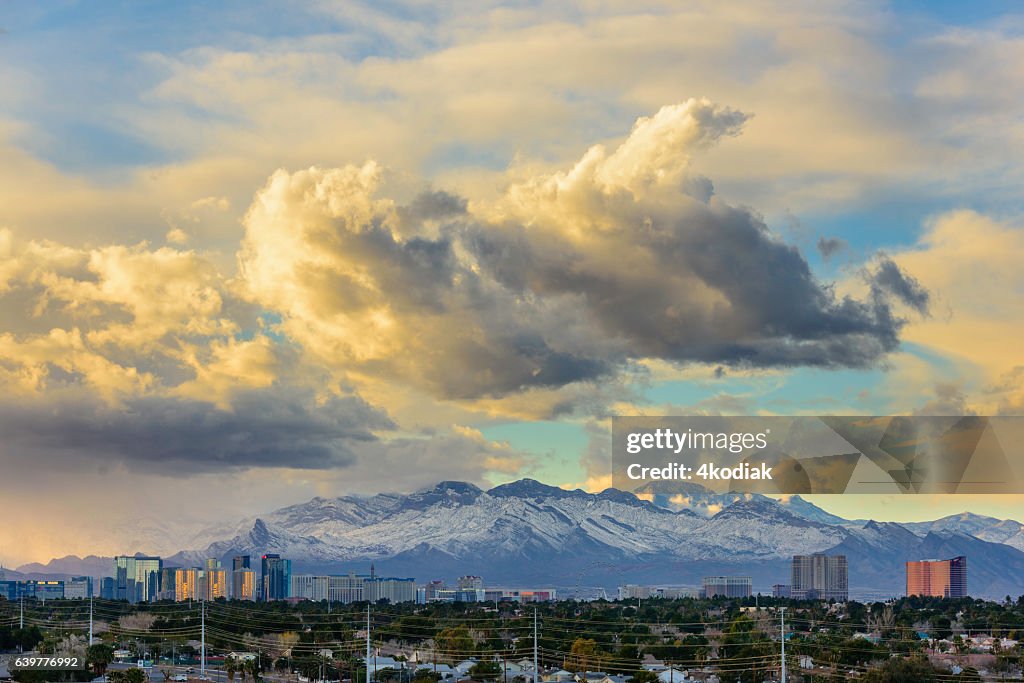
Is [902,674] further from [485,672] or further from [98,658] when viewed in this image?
[98,658]

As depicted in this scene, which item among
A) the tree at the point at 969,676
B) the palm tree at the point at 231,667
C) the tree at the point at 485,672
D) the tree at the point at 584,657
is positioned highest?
the tree at the point at 969,676

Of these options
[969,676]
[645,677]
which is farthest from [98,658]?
[969,676]

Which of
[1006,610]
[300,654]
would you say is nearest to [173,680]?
[300,654]

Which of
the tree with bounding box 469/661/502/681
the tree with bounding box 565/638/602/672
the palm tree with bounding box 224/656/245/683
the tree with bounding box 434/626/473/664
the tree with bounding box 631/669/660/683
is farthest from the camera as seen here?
the tree with bounding box 434/626/473/664

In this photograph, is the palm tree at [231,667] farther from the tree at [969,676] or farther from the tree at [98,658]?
the tree at [969,676]

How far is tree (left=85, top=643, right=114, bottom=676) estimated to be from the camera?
85.8m

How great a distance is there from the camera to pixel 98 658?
86.2 m

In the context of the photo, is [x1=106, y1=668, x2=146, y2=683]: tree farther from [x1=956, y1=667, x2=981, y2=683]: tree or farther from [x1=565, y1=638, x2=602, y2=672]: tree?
[x1=956, y1=667, x2=981, y2=683]: tree

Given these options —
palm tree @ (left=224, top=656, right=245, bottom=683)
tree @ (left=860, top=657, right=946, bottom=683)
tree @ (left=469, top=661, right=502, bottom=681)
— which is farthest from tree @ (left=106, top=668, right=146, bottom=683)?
tree @ (left=860, top=657, right=946, bottom=683)

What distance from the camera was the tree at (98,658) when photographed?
85.8 meters

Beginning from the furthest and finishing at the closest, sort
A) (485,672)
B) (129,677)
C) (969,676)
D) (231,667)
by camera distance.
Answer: (231,667) < (485,672) < (129,677) < (969,676)

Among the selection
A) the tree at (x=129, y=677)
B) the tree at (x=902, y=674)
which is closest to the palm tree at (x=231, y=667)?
the tree at (x=129, y=677)

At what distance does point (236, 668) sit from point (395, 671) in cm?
1203

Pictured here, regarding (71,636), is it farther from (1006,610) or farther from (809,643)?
(1006,610)
